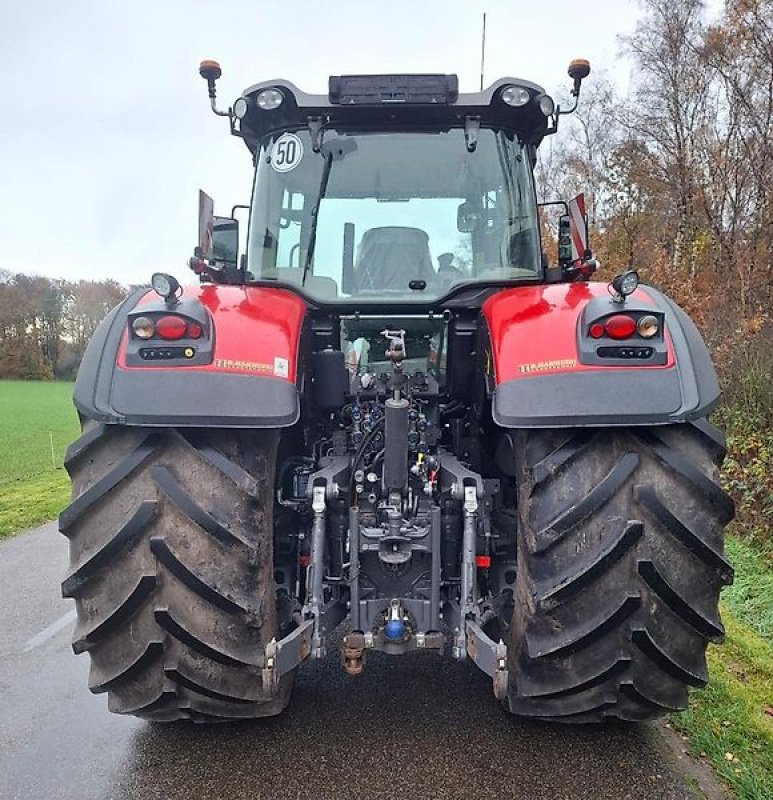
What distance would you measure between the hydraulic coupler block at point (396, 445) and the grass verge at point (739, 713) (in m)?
1.66

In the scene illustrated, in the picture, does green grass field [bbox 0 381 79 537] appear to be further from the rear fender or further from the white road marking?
the rear fender

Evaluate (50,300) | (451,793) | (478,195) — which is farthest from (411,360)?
(50,300)

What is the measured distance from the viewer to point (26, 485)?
10617 mm

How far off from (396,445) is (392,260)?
1.04 meters

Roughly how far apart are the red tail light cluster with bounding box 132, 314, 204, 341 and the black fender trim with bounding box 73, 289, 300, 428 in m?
0.12

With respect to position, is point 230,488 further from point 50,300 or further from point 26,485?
point 50,300

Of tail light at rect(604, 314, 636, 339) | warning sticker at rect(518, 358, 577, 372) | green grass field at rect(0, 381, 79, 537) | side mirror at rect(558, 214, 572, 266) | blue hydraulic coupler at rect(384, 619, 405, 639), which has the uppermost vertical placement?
side mirror at rect(558, 214, 572, 266)

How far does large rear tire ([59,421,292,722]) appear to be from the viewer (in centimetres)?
227

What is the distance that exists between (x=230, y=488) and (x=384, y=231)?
60.6 inches

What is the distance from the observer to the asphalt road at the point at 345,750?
8.57 feet

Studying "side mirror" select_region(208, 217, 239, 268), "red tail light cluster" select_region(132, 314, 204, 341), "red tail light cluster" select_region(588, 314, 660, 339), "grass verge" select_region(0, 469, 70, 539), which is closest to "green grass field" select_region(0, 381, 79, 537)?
"grass verge" select_region(0, 469, 70, 539)

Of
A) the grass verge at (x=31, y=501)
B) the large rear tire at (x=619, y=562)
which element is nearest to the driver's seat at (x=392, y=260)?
the large rear tire at (x=619, y=562)

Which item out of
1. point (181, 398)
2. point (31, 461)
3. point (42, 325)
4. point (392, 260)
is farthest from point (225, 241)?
point (42, 325)

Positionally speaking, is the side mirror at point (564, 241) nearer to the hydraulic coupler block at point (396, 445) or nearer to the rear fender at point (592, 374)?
the rear fender at point (592, 374)
